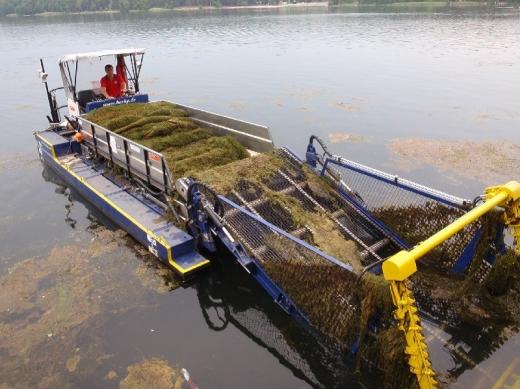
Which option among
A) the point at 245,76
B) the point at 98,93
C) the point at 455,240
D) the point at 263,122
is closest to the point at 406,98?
the point at 263,122

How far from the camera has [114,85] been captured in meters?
11.4

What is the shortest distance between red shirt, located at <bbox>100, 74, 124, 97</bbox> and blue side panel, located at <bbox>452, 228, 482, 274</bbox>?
9274 millimetres

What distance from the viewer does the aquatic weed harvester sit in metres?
4.55

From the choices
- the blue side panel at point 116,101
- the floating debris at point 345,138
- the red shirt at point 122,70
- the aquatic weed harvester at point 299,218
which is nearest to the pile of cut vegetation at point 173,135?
the aquatic weed harvester at point 299,218

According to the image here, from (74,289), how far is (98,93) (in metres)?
6.16

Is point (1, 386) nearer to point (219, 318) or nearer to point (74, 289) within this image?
point (74, 289)

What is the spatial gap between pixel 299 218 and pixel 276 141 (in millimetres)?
8289

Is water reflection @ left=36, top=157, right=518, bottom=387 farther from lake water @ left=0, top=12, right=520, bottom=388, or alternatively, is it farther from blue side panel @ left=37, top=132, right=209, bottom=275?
blue side panel @ left=37, top=132, right=209, bottom=275

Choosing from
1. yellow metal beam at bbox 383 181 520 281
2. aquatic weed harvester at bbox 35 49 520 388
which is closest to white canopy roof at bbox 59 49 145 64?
aquatic weed harvester at bbox 35 49 520 388

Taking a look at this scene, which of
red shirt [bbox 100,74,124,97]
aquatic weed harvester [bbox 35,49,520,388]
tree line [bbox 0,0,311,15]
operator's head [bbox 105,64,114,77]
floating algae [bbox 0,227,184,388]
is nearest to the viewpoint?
aquatic weed harvester [bbox 35,49,520,388]

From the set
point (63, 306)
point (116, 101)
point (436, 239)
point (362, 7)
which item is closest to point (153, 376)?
point (63, 306)

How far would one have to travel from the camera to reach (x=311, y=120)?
17.1 m

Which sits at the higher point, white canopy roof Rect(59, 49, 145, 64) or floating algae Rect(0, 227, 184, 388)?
white canopy roof Rect(59, 49, 145, 64)

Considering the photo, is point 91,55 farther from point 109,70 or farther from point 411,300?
point 411,300
